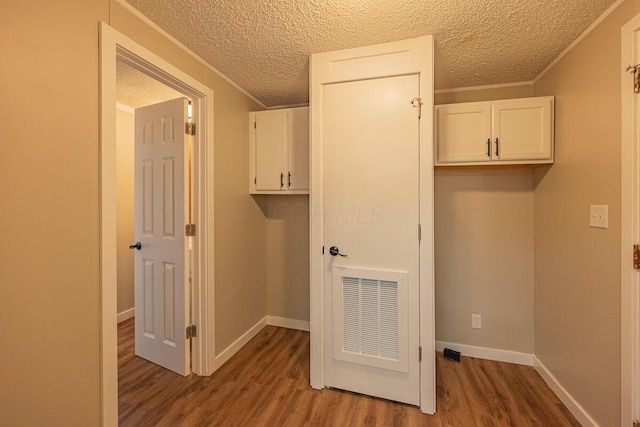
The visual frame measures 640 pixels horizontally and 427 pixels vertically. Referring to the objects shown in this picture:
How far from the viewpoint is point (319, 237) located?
189cm

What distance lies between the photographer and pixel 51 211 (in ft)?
3.66

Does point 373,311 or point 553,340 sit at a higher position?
point 373,311

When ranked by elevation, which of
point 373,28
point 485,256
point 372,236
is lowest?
point 485,256

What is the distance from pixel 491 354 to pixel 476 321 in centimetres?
30

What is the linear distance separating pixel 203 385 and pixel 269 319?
1068 mm

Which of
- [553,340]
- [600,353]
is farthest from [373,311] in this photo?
[553,340]

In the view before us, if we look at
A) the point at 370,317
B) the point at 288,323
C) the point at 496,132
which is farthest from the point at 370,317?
the point at 496,132

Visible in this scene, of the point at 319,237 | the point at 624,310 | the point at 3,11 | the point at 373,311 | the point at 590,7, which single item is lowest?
the point at 373,311

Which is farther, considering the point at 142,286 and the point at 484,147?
the point at 142,286

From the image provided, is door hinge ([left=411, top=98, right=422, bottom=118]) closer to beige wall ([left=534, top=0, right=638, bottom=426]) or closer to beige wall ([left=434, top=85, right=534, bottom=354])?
beige wall ([left=434, top=85, right=534, bottom=354])

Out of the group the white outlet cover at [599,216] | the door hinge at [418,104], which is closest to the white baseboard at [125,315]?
the door hinge at [418,104]

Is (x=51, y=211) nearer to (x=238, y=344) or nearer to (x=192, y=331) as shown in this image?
(x=192, y=331)

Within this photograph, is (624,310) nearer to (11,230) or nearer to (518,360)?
(518,360)

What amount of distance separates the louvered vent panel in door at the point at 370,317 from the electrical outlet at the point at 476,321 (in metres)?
1.06
